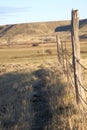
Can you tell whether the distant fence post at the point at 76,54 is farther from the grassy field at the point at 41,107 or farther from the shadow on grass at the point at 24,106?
the shadow on grass at the point at 24,106

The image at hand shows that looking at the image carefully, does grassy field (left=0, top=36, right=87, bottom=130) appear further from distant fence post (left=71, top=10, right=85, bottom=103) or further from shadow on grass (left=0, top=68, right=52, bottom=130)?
distant fence post (left=71, top=10, right=85, bottom=103)

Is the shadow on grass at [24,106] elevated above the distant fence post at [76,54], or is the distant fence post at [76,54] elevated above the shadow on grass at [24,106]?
the distant fence post at [76,54]

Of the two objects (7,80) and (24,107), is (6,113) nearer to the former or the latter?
(24,107)

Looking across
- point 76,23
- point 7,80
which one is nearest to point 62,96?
point 76,23

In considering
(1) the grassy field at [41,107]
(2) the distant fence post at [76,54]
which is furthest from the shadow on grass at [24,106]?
(2) the distant fence post at [76,54]

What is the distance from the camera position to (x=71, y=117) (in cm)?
1091

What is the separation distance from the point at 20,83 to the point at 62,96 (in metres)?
6.44

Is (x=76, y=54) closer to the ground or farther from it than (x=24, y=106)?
farther from it

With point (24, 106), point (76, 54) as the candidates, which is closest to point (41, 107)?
point (24, 106)

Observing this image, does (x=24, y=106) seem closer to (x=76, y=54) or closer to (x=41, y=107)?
(x=41, y=107)

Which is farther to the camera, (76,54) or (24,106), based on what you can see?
(24,106)

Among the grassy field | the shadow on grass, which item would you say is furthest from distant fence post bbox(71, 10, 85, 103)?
the shadow on grass

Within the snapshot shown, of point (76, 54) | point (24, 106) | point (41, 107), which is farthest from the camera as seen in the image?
point (41, 107)

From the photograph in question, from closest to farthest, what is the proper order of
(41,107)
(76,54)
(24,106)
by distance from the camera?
(76,54), (24,106), (41,107)
